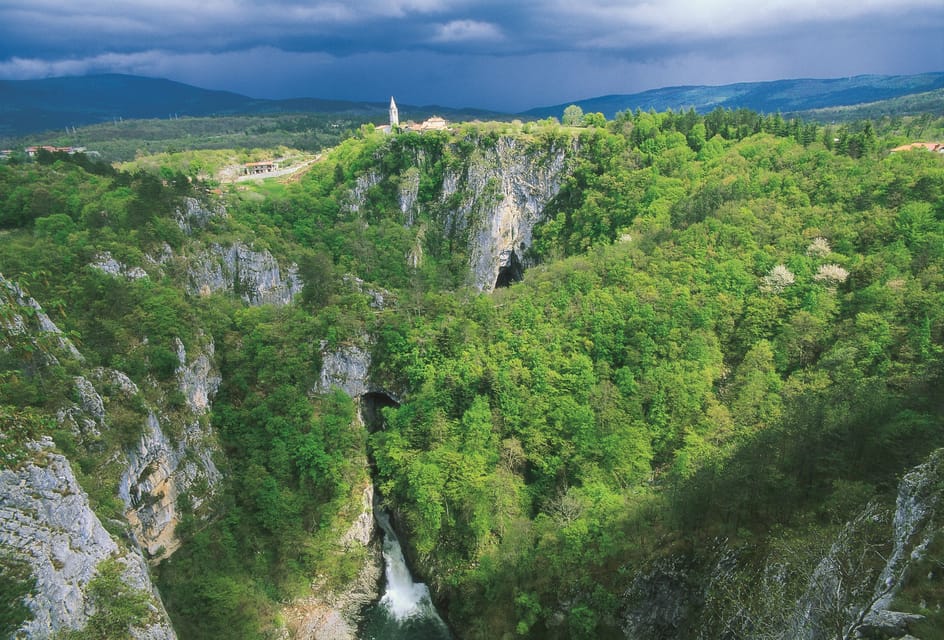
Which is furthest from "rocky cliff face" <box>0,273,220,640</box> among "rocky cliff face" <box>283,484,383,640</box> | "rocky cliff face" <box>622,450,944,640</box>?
"rocky cliff face" <box>622,450,944,640</box>

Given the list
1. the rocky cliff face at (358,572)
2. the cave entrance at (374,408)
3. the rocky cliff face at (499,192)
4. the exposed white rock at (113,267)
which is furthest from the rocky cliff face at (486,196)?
the exposed white rock at (113,267)

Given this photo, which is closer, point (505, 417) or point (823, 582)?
point (823, 582)

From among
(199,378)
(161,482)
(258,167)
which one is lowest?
(161,482)

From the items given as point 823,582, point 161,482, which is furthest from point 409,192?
point 823,582

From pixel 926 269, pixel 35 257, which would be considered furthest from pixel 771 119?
pixel 35 257

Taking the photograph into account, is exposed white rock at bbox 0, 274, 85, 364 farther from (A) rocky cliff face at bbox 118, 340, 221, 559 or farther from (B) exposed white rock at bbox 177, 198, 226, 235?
(B) exposed white rock at bbox 177, 198, 226, 235

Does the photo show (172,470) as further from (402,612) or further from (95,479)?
(402,612)
